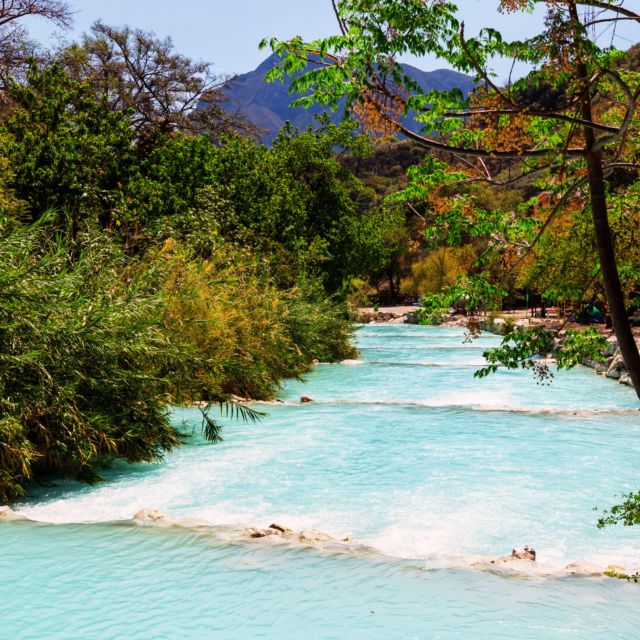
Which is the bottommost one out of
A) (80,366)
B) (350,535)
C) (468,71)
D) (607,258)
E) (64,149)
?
(350,535)

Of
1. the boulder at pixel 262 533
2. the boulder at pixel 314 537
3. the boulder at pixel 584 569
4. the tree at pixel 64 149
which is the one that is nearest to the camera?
the boulder at pixel 584 569

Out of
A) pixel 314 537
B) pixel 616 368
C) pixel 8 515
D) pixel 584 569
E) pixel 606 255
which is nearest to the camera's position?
pixel 606 255

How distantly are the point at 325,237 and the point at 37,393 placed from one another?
24966mm

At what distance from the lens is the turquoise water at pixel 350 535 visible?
17.2 ft

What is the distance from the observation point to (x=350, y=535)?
714 cm

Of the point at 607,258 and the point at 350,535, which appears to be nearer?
the point at 607,258

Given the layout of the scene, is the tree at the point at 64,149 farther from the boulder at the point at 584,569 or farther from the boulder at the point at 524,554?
the boulder at the point at 584,569

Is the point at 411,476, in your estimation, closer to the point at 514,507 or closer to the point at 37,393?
the point at 514,507

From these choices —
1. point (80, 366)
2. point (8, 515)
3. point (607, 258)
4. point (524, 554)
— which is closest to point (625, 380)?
point (524, 554)

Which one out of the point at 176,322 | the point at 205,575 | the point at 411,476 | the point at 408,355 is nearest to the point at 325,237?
the point at 408,355

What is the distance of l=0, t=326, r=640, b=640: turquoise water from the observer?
5246 millimetres

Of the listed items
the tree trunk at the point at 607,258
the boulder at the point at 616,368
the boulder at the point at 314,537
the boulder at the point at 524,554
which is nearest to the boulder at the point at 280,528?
the boulder at the point at 314,537

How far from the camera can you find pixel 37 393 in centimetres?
773

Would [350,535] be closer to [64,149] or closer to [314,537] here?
[314,537]
